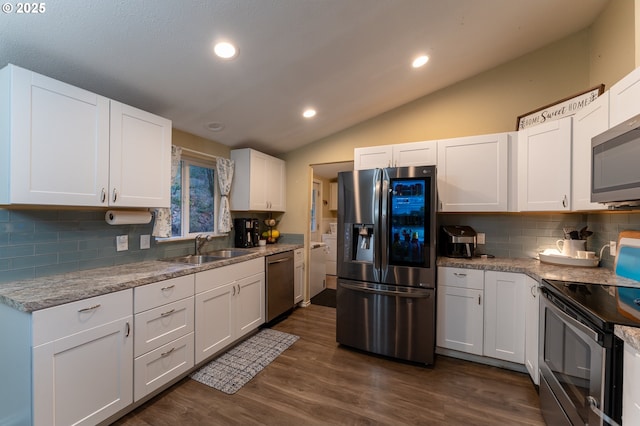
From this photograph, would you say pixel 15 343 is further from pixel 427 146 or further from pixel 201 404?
pixel 427 146

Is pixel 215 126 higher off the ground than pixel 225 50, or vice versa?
pixel 225 50

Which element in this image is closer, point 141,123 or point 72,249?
point 72,249

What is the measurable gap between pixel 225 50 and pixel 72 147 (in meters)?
1.17

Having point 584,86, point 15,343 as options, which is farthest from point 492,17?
point 15,343

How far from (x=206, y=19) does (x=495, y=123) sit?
2859 millimetres

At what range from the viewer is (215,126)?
2.86 metres

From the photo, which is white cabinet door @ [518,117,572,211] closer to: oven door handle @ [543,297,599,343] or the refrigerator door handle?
oven door handle @ [543,297,599,343]

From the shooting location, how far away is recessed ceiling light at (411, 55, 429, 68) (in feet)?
7.81

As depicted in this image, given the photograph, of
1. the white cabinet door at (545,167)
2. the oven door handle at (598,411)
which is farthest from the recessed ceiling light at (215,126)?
the oven door handle at (598,411)

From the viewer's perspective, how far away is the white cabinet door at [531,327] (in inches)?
78.4

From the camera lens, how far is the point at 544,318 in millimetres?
1706

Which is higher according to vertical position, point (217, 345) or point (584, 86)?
point (584, 86)

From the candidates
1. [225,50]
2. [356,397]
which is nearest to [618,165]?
[356,397]

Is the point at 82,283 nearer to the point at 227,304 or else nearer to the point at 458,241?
the point at 227,304
